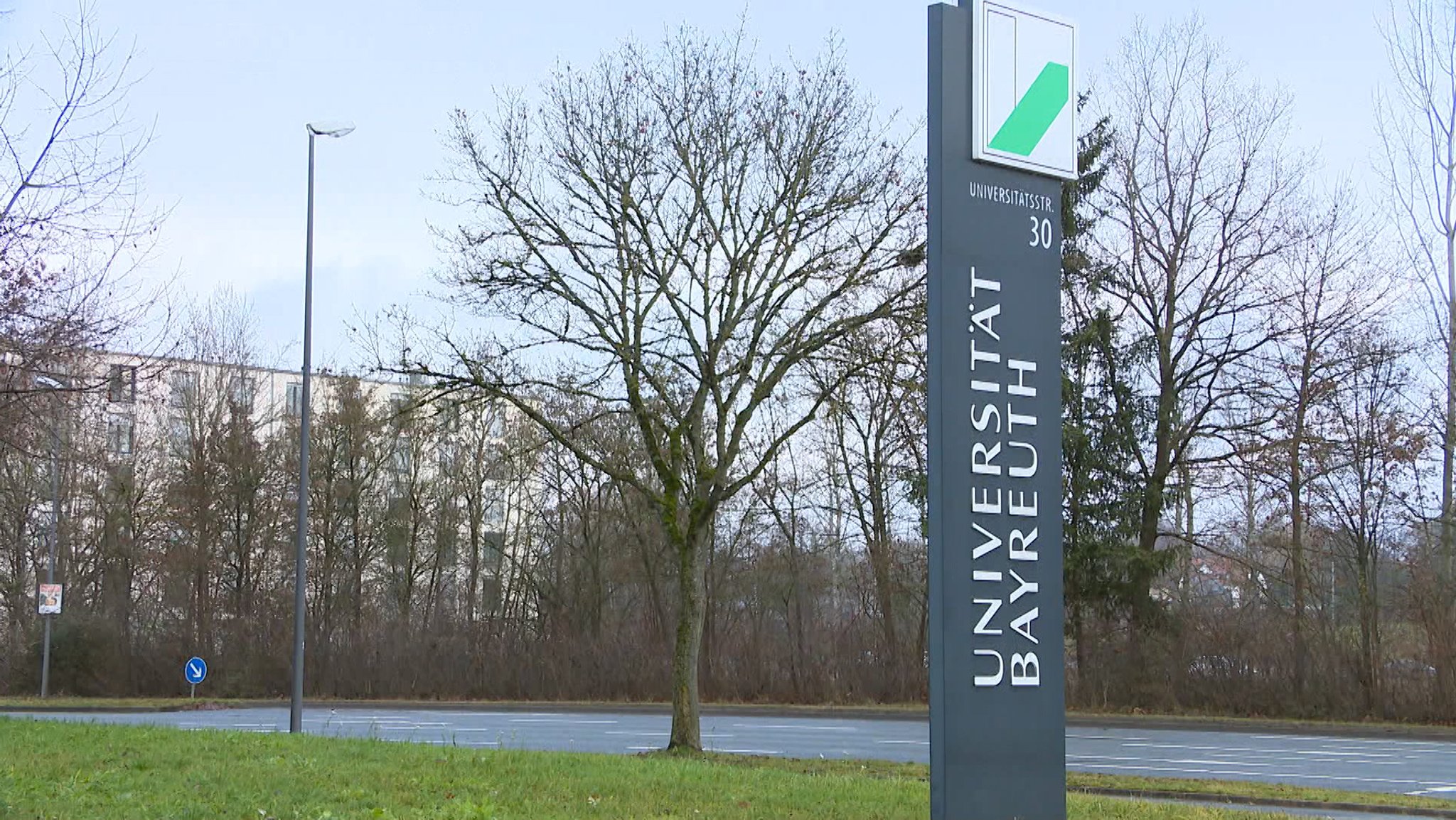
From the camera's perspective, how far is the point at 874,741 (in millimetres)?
24828

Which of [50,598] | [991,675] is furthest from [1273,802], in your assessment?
[50,598]

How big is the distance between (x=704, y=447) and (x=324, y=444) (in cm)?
2742

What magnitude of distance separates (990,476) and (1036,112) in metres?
2.39

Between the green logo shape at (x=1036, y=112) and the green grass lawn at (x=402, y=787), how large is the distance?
4414mm

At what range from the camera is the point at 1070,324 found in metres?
37.0

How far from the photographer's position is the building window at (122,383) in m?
13.0

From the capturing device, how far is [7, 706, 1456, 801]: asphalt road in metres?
19.0

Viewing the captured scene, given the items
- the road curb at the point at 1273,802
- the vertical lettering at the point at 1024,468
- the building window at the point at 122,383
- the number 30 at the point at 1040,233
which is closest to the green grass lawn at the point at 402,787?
the vertical lettering at the point at 1024,468

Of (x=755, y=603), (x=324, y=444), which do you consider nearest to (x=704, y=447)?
(x=755, y=603)

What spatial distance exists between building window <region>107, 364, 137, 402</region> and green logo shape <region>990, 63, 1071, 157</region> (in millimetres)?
7483

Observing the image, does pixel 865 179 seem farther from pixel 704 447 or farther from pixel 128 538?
pixel 128 538

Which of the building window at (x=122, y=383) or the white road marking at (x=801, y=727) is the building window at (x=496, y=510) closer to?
the white road marking at (x=801, y=727)

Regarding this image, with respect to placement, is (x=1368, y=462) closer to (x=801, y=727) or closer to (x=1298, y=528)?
(x=1298, y=528)

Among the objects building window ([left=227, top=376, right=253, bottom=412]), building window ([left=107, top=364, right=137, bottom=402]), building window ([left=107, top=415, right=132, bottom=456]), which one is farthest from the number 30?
building window ([left=227, top=376, right=253, bottom=412])
